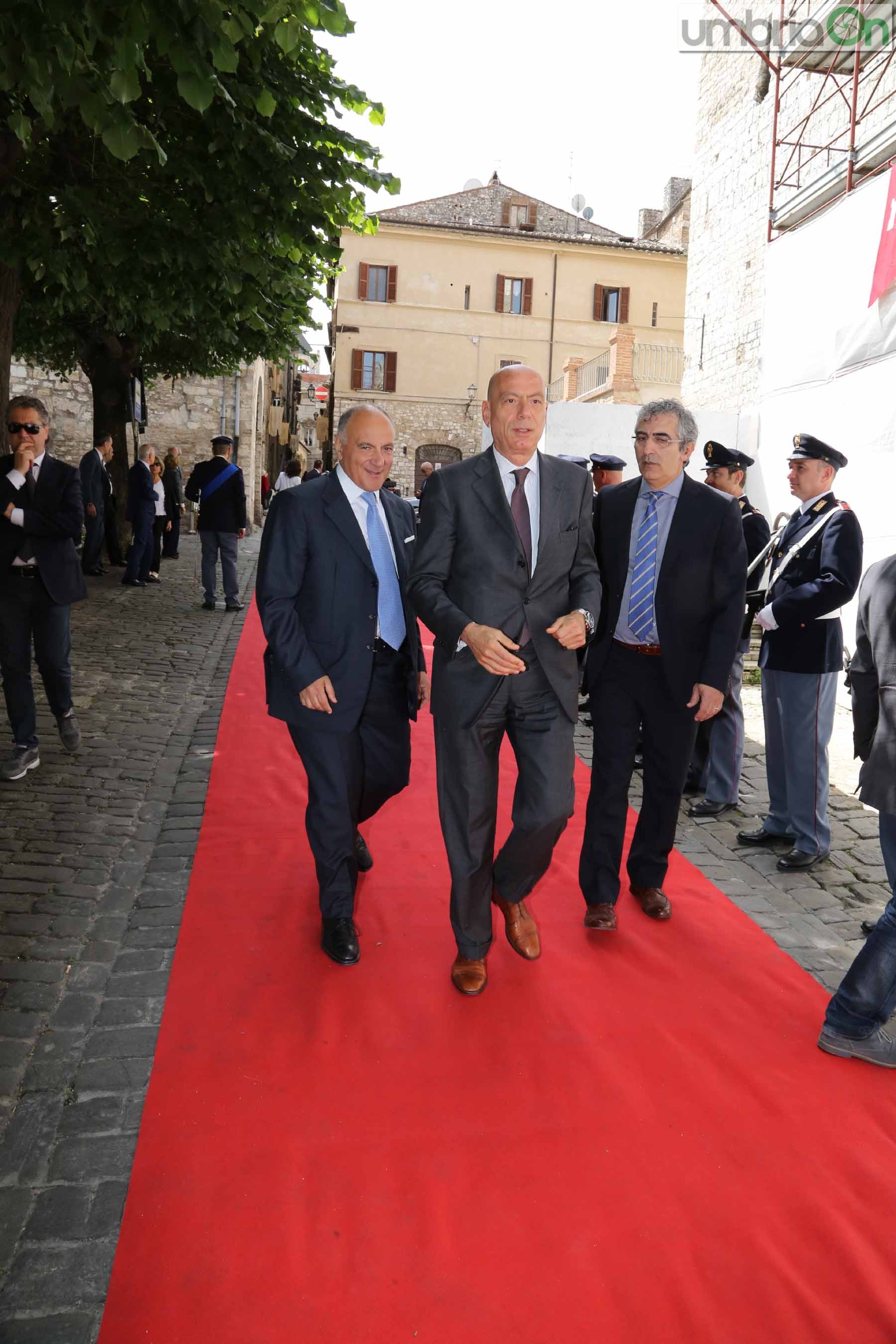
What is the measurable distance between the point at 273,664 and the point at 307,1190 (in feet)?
5.86

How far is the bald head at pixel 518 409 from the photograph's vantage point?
3289 mm

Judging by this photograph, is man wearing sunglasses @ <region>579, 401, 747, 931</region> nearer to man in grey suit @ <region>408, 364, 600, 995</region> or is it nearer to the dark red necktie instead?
man in grey suit @ <region>408, 364, 600, 995</region>

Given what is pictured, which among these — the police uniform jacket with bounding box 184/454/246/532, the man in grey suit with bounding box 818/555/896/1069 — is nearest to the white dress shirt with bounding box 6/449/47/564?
the man in grey suit with bounding box 818/555/896/1069

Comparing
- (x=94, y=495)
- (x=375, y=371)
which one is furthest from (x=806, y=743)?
(x=375, y=371)

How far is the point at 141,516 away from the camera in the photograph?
45.6ft

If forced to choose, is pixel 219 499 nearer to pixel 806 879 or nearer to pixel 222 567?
pixel 222 567

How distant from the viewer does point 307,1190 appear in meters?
2.53

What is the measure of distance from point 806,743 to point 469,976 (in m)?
2.27

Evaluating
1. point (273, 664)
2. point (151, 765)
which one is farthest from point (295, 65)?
point (273, 664)

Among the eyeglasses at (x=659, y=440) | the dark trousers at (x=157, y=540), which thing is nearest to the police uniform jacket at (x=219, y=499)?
the dark trousers at (x=157, y=540)

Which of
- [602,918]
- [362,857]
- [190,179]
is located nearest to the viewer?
[602,918]

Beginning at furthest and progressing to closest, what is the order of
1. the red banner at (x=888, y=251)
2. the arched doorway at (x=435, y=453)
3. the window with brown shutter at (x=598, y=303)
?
the window with brown shutter at (x=598, y=303)
the arched doorway at (x=435, y=453)
the red banner at (x=888, y=251)

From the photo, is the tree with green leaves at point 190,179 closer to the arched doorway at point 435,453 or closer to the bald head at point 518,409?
the bald head at point 518,409

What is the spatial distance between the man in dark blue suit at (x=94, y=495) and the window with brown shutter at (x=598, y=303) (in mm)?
29719
